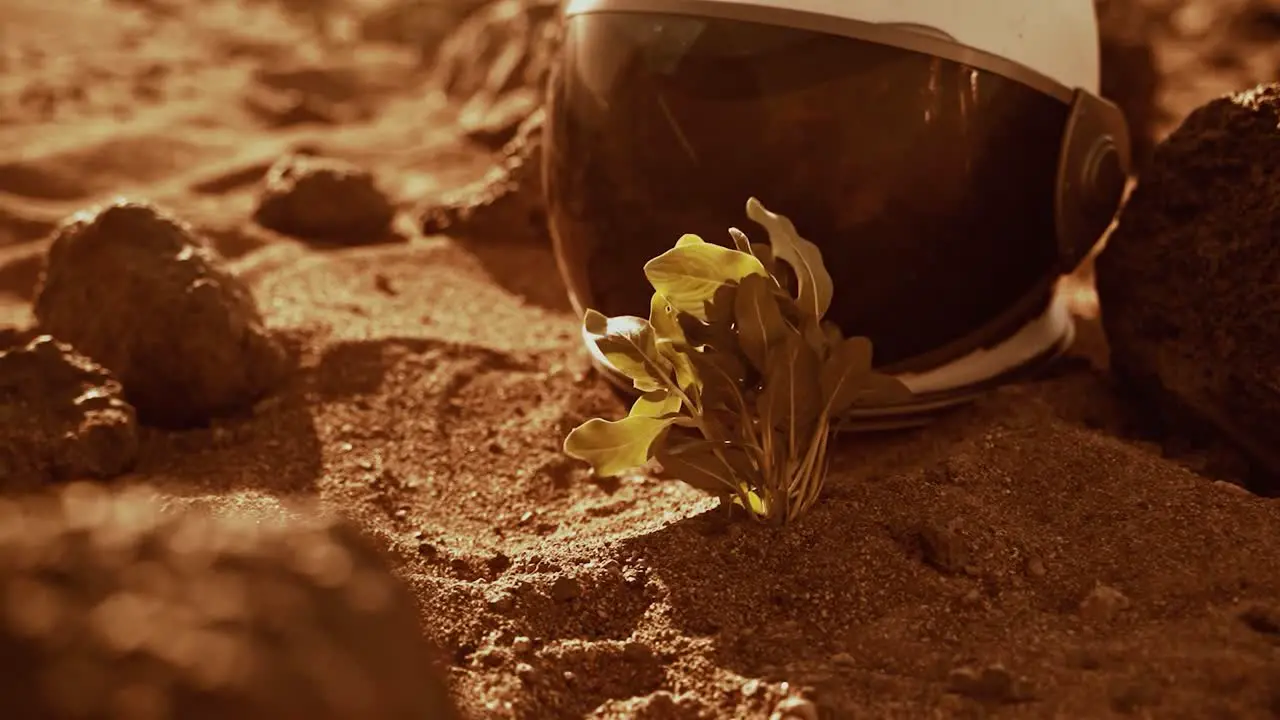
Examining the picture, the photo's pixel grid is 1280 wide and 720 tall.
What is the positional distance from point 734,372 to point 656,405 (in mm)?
110

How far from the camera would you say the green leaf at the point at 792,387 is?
1.47 meters

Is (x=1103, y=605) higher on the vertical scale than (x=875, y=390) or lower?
lower


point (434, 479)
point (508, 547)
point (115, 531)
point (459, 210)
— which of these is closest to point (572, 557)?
point (508, 547)

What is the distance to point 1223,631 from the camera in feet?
4.16

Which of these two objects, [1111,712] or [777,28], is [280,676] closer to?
[1111,712]

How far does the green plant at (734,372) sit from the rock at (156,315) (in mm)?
841

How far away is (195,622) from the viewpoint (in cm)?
81

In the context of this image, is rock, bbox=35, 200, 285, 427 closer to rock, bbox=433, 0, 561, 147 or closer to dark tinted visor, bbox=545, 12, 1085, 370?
dark tinted visor, bbox=545, 12, 1085, 370

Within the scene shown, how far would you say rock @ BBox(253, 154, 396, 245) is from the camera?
2.90 metres

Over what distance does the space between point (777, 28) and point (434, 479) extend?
90 centimetres

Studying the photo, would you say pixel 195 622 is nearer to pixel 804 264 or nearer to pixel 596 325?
pixel 596 325

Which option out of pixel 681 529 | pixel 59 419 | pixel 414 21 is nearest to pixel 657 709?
pixel 681 529

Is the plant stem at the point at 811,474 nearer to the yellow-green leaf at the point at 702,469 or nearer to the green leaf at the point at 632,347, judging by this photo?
the yellow-green leaf at the point at 702,469

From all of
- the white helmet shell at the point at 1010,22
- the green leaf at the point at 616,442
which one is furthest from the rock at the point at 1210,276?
the green leaf at the point at 616,442
